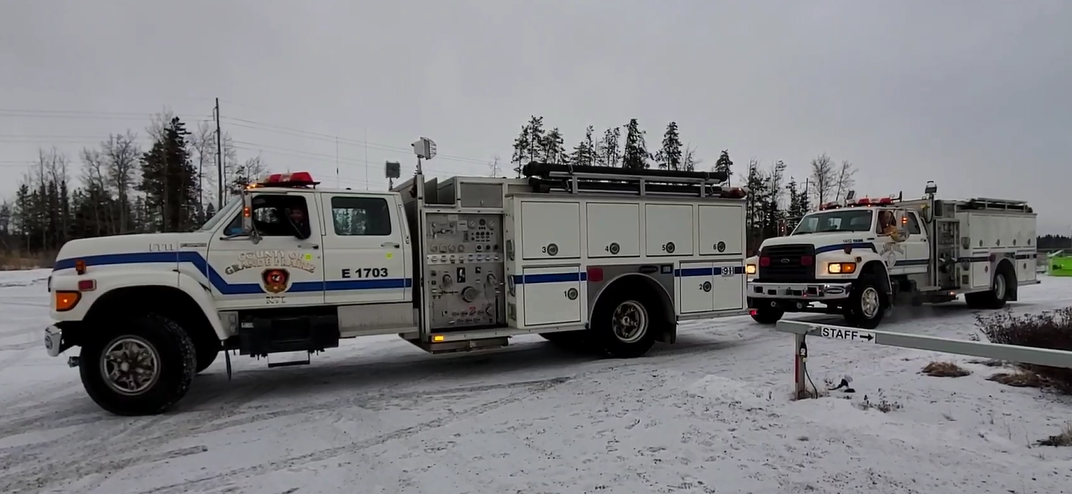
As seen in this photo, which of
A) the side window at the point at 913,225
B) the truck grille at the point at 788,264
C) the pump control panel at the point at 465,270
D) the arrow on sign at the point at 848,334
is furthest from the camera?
the side window at the point at 913,225

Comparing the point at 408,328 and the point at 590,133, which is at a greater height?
the point at 590,133

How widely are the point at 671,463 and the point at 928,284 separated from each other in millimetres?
11554

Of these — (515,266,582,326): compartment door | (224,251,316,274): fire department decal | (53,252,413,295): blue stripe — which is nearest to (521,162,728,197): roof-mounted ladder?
(515,266,582,326): compartment door

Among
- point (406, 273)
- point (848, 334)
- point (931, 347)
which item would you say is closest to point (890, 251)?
point (848, 334)

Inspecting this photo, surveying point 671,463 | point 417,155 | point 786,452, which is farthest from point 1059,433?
point 417,155

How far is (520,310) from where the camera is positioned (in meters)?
8.50

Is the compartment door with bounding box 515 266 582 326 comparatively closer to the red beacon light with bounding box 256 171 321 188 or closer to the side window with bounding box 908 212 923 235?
the red beacon light with bounding box 256 171 321 188

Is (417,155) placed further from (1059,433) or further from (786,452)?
(1059,433)

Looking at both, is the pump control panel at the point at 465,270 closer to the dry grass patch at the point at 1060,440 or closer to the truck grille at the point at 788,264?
the dry grass patch at the point at 1060,440

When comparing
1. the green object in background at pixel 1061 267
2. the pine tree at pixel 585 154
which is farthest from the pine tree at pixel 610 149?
the green object in background at pixel 1061 267

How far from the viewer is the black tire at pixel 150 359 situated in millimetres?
6543

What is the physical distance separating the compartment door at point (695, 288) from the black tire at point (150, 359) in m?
6.31

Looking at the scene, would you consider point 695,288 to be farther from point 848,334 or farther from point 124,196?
point 124,196

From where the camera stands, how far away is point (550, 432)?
18.9 ft
